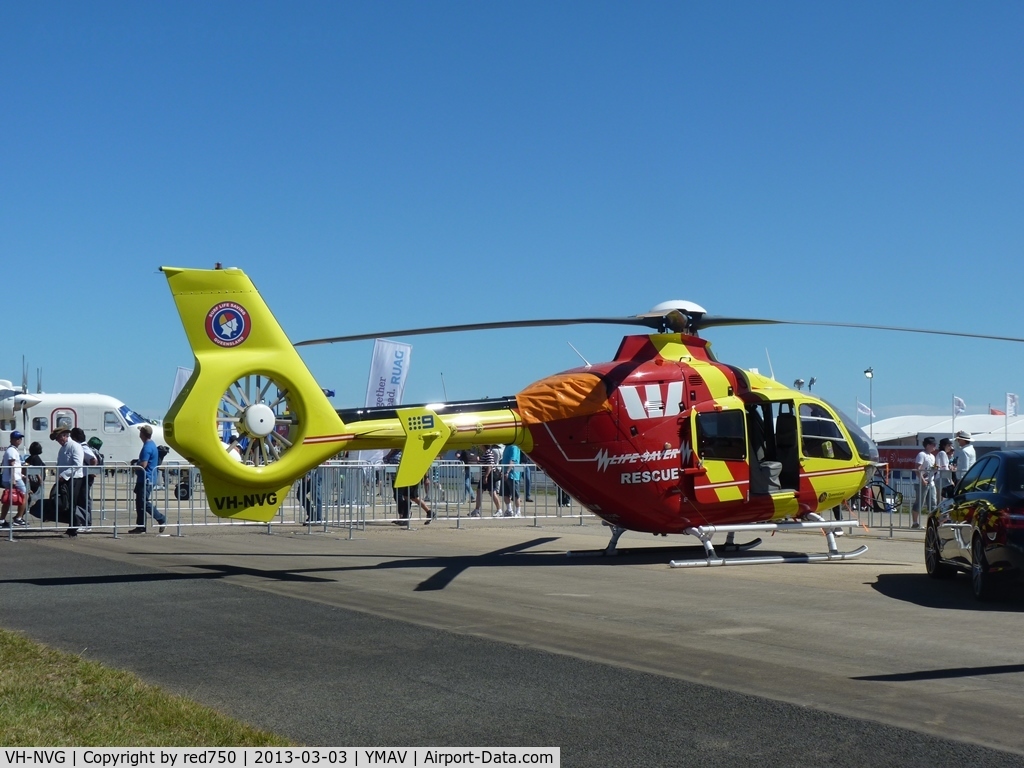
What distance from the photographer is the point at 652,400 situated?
14.8 meters

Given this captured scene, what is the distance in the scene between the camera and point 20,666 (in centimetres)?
740

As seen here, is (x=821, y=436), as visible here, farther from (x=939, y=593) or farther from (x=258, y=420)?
(x=258, y=420)

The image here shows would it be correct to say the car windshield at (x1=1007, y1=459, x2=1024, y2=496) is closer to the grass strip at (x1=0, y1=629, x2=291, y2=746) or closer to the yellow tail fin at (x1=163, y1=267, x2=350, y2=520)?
the yellow tail fin at (x1=163, y1=267, x2=350, y2=520)

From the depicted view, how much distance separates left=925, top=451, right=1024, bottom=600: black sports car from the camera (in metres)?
10.5

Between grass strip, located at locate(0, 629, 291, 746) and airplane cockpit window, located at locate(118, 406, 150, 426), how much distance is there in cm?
2985

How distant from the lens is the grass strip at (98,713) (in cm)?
548

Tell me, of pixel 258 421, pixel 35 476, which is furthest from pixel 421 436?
pixel 35 476

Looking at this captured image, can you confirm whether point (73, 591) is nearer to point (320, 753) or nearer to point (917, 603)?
point (320, 753)

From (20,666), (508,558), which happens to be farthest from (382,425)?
(20,666)

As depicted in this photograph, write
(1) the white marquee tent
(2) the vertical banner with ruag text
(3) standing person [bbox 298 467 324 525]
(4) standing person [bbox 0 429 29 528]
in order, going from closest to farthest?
(4) standing person [bbox 0 429 29 528], (3) standing person [bbox 298 467 324 525], (2) the vertical banner with ruag text, (1) the white marquee tent

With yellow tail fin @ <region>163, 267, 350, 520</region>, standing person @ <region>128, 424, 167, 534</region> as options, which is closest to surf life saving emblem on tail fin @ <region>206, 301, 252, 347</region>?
yellow tail fin @ <region>163, 267, 350, 520</region>

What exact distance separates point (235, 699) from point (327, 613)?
143 inches

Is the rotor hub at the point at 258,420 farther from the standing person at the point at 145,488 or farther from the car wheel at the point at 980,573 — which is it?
the car wheel at the point at 980,573

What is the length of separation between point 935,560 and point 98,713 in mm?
10051
